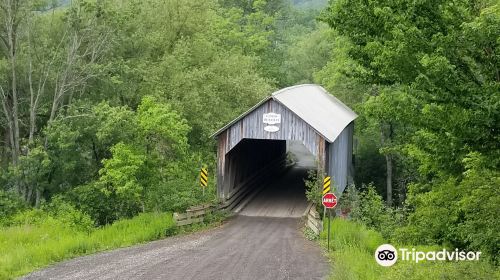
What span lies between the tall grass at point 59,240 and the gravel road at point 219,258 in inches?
24.0

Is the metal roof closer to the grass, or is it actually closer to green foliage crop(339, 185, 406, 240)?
green foliage crop(339, 185, 406, 240)

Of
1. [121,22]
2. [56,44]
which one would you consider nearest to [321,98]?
[121,22]

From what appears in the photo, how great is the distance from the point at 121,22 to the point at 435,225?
18.0 m

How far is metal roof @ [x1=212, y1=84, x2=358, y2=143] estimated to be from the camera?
23906 mm

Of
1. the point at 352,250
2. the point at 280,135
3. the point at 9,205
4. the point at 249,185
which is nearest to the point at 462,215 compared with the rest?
the point at 352,250

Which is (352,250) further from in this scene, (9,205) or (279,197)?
(9,205)

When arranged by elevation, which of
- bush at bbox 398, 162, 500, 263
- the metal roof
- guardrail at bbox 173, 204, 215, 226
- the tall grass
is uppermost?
the metal roof

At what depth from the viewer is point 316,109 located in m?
27.6

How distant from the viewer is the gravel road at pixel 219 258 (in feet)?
46.8

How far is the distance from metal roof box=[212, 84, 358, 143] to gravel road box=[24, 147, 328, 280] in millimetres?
4155

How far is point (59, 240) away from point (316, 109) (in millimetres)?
14083

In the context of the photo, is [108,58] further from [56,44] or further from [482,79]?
[482,79]

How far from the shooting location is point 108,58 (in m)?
28.7

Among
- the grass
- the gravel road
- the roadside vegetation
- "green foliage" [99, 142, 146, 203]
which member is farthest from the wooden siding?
"green foliage" [99, 142, 146, 203]
